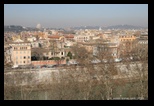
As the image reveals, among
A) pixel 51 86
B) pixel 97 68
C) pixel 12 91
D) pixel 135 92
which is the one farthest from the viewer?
pixel 97 68

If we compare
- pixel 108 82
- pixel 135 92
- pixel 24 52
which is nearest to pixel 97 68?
pixel 108 82

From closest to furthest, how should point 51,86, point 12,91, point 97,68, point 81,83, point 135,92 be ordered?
point 135,92
point 12,91
point 81,83
point 51,86
point 97,68

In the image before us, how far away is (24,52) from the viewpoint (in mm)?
7773

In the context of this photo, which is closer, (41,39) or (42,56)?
(42,56)

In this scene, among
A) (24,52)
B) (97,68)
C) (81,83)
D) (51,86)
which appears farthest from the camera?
(24,52)

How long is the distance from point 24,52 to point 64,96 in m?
4.58

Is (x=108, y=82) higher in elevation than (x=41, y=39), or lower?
lower
